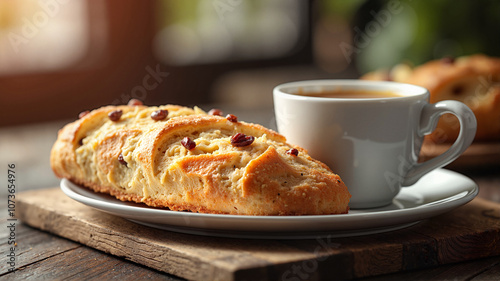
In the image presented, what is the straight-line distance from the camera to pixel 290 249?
1.24 metres

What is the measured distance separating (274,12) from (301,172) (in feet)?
16.8

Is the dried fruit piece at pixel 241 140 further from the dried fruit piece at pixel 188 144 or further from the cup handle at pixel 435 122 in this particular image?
the cup handle at pixel 435 122

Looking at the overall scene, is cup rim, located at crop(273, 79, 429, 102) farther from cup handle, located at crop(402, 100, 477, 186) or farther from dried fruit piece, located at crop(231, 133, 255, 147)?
dried fruit piece, located at crop(231, 133, 255, 147)

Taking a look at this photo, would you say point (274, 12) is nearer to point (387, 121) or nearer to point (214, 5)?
point (214, 5)

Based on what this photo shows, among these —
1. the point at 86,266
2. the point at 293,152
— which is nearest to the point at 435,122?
the point at 293,152

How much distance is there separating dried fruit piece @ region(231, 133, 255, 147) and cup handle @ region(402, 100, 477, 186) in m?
0.51

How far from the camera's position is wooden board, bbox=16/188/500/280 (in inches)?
46.1

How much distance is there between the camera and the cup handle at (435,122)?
5.09 ft

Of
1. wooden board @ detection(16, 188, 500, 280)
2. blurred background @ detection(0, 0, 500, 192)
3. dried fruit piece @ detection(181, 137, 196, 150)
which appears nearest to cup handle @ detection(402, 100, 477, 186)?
wooden board @ detection(16, 188, 500, 280)

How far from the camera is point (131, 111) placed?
1.72 metres

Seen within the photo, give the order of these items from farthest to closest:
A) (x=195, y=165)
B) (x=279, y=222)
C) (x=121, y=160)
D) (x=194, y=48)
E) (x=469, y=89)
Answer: (x=194, y=48)
(x=469, y=89)
(x=121, y=160)
(x=195, y=165)
(x=279, y=222)

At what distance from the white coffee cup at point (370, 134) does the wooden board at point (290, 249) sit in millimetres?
163

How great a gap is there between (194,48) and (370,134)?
14.9 ft

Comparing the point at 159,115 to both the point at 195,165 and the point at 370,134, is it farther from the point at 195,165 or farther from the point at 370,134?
the point at 370,134
